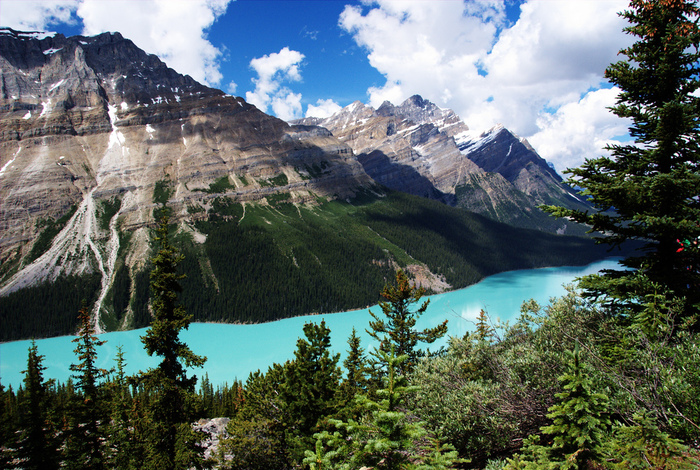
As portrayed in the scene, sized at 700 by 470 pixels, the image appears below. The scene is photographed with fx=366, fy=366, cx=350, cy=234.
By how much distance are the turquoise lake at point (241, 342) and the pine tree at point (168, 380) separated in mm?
51828

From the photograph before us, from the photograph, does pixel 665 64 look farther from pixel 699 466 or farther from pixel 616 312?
pixel 699 466

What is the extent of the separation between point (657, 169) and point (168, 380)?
59.4ft

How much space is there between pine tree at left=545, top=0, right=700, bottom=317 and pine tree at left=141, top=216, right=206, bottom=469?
47.1 feet

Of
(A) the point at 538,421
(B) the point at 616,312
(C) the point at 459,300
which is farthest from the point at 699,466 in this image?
(C) the point at 459,300

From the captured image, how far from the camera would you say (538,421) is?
8727mm

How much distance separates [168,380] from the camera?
48.0 feet

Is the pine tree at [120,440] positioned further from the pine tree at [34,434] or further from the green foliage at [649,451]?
the green foliage at [649,451]

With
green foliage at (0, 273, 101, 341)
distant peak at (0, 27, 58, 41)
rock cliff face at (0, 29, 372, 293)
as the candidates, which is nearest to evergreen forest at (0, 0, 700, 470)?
green foliage at (0, 273, 101, 341)

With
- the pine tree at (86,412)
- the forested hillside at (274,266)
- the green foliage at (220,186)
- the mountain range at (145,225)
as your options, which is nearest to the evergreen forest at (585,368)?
the pine tree at (86,412)

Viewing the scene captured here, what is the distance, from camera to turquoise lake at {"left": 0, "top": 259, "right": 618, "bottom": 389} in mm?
76750

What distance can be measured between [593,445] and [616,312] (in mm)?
5275

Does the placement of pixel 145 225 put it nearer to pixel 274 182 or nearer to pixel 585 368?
pixel 274 182

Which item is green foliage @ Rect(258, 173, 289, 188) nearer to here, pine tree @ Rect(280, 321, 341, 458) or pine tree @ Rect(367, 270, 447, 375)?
pine tree @ Rect(367, 270, 447, 375)

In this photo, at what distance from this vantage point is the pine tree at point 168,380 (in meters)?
14.6
